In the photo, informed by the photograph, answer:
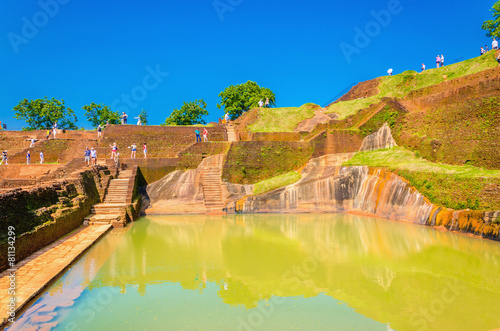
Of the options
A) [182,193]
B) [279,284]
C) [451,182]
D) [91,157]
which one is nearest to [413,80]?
[451,182]

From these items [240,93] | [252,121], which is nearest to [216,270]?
[252,121]

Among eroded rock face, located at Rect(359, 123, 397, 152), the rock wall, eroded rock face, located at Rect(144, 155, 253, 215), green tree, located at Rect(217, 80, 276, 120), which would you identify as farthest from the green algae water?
green tree, located at Rect(217, 80, 276, 120)

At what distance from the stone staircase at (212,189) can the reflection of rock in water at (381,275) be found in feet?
30.6

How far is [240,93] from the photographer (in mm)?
40344

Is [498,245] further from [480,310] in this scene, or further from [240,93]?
[240,93]

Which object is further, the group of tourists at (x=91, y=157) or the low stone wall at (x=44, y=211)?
the group of tourists at (x=91, y=157)

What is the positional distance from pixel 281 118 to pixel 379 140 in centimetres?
942

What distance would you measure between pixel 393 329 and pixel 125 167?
1576 cm

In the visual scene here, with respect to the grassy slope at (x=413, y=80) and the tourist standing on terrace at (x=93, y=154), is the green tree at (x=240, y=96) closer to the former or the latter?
the grassy slope at (x=413, y=80)

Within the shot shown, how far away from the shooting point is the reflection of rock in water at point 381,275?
6688 mm

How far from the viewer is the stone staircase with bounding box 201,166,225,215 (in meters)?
15.9

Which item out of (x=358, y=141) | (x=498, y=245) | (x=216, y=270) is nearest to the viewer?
(x=216, y=270)

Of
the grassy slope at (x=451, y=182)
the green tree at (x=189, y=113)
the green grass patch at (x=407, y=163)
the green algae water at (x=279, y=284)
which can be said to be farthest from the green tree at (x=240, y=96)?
the green algae water at (x=279, y=284)

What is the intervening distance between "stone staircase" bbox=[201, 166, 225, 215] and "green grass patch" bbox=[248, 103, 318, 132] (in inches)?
302
